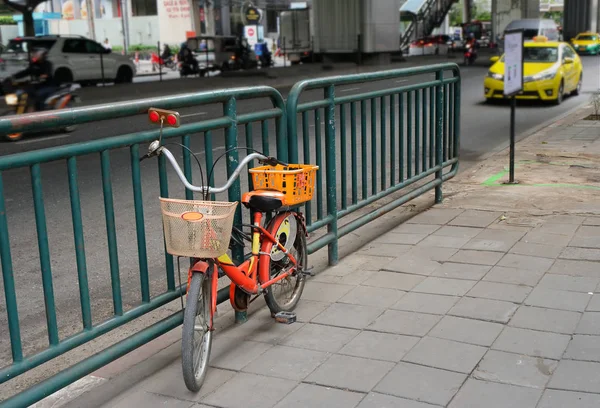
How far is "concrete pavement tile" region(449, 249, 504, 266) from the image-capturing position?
235 inches

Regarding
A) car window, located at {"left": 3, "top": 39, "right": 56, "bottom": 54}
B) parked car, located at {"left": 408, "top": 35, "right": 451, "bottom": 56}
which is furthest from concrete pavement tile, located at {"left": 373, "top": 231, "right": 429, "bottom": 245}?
parked car, located at {"left": 408, "top": 35, "right": 451, "bottom": 56}

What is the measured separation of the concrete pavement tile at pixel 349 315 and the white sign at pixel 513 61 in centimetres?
491

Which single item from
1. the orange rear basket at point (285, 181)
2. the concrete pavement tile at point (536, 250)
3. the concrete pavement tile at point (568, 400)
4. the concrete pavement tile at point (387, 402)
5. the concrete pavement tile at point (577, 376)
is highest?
the orange rear basket at point (285, 181)

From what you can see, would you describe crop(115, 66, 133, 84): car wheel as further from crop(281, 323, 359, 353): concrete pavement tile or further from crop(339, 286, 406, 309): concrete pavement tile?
crop(281, 323, 359, 353): concrete pavement tile

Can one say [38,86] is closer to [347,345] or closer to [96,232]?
[96,232]

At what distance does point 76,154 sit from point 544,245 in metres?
4.12

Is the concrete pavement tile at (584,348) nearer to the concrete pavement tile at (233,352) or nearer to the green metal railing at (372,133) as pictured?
the concrete pavement tile at (233,352)

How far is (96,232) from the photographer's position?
24.0 feet

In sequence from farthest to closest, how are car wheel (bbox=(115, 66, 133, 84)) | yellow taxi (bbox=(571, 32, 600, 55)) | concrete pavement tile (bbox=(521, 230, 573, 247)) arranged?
yellow taxi (bbox=(571, 32, 600, 55))
car wheel (bbox=(115, 66, 133, 84))
concrete pavement tile (bbox=(521, 230, 573, 247))

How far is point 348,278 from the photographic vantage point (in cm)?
570

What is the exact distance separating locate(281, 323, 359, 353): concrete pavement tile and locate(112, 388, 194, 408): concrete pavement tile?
0.87 m

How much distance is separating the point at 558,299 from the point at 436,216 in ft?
8.50

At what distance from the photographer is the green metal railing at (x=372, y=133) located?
18.7 ft

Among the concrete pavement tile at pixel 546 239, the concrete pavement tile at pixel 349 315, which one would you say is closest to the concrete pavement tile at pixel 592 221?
the concrete pavement tile at pixel 546 239
